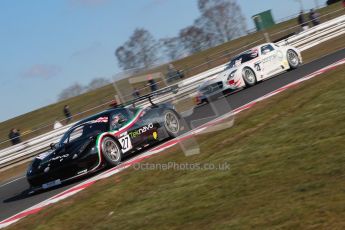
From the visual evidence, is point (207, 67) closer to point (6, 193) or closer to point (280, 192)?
point (6, 193)

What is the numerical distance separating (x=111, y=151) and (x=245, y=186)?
16.5ft

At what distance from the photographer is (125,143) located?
11695mm

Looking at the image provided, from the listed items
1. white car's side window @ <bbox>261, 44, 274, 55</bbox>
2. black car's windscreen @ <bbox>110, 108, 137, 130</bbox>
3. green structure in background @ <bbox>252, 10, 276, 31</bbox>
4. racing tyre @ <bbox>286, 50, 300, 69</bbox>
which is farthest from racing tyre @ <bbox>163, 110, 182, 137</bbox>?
green structure in background @ <bbox>252, 10, 276, 31</bbox>

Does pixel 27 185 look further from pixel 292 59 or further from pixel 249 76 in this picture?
pixel 292 59

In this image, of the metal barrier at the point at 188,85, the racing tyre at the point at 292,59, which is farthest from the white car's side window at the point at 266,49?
the metal barrier at the point at 188,85

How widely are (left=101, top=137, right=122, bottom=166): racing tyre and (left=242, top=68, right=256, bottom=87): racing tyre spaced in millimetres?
8492

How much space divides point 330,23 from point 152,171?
25311 millimetres

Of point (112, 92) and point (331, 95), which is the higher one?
point (112, 92)

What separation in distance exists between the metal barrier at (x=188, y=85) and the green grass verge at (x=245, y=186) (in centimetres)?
1103

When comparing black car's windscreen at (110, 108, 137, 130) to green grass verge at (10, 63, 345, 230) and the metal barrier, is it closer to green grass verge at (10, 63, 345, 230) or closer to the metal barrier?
green grass verge at (10, 63, 345, 230)

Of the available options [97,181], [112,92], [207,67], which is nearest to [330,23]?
[207,67]

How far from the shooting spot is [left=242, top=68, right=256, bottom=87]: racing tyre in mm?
19031

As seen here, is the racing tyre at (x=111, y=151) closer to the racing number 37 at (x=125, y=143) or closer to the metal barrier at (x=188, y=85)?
the racing number 37 at (x=125, y=143)

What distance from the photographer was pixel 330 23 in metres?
32.0
